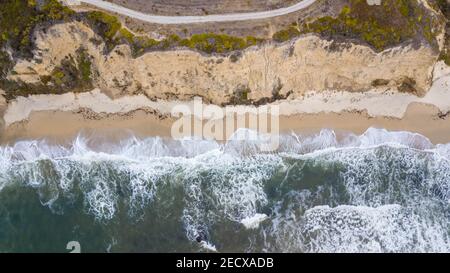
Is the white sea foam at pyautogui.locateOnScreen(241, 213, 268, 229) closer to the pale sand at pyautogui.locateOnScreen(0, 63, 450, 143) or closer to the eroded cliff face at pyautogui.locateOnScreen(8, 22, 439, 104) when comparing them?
the pale sand at pyautogui.locateOnScreen(0, 63, 450, 143)

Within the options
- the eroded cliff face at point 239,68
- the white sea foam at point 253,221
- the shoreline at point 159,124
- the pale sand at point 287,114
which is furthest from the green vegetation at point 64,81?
the white sea foam at point 253,221

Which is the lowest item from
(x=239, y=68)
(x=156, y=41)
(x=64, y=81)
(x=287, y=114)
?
(x=287, y=114)

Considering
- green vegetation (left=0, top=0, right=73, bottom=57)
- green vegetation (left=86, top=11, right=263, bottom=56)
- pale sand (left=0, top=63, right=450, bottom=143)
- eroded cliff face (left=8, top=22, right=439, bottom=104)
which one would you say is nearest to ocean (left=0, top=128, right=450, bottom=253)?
pale sand (left=0, top=63, right=450, bottom=143)

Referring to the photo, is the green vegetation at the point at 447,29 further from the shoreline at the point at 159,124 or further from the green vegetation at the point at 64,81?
the green vegetation at the point at 64,81

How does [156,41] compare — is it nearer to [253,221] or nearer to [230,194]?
[230,194]

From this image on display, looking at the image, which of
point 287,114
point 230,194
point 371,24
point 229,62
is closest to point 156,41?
point 229,62

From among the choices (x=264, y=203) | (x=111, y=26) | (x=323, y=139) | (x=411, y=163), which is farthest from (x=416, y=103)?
(x=111, y=26)
